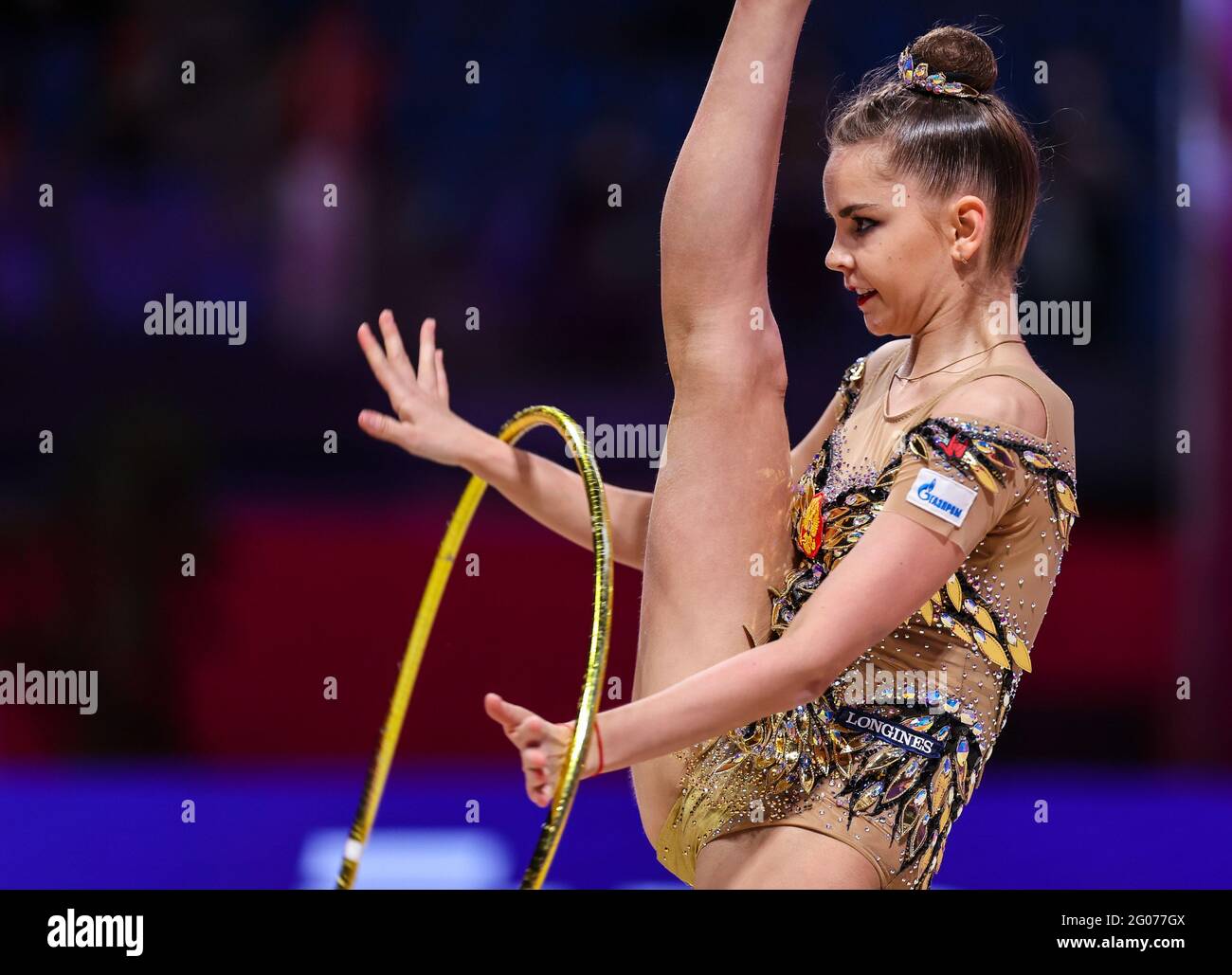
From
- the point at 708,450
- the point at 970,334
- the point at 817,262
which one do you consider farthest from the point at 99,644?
the point at 970,334

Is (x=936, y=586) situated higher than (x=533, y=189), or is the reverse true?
(x=533, y=189)

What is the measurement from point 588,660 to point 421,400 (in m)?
0.43

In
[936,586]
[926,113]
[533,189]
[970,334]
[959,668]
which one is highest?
[533,189]

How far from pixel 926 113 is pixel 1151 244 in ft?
8.93

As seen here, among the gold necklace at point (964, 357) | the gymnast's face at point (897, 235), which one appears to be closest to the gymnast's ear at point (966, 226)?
the gymnast's face at point (897, 235)

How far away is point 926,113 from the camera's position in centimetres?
184

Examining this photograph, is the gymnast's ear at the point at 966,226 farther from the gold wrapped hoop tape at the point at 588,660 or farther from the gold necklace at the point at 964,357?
the gold wrapped hoop tape at the point at 588,660

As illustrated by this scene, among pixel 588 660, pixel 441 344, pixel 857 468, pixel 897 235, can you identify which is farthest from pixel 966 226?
pixel 441 344

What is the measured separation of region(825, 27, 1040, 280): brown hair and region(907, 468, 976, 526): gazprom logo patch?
0.35m

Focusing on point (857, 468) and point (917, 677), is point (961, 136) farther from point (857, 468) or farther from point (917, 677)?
point (917, 677)

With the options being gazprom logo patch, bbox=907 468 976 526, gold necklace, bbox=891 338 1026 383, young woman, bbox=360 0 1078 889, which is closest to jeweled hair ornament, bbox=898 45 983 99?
young woman, bbox=360 0 1078 889

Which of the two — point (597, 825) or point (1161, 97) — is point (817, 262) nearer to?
point (1161, 97)

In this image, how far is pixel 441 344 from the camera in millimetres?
4066

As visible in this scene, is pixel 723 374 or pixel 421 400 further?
pixel 421 400
